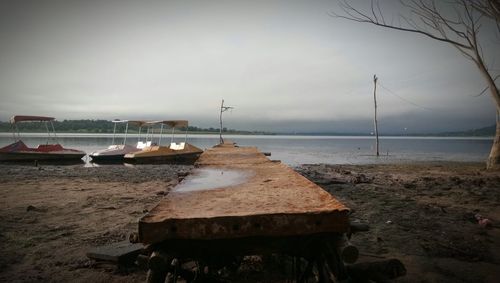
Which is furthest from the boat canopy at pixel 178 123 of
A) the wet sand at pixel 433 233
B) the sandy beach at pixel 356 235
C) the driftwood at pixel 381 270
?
the driftwood at pixel 381 270

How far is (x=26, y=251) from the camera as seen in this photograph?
4.86m

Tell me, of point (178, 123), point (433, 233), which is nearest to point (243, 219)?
point (433, 233)

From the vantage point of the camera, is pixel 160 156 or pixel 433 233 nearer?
pixel 433 233

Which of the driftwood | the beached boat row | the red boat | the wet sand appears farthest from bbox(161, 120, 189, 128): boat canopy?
the driftwood

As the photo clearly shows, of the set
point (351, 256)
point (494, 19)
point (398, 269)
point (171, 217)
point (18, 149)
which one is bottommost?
point (18, 149)

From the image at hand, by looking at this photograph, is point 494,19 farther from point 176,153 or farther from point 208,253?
point 176,153

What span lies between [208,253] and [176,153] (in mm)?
28494

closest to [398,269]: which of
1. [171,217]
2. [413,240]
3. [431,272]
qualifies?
[171,217]

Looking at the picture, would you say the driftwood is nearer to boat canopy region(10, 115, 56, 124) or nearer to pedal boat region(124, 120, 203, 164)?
pedal boat region(124, 120, 203, 164)

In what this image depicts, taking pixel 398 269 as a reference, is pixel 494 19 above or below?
above

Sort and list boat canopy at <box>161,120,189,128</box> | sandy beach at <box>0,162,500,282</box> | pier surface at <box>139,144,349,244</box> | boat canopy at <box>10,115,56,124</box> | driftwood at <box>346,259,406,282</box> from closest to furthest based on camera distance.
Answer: pier surface at <box>139,144,349,244</box>, driftwood at <box>346,259,406,282</box>, sandy beach at <box>0,162,500,282</box>, boat canopy at <box>10,115,56,124</box>, boat canopy at <box>161,120,189,128</box>

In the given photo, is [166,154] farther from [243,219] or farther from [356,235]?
[243,219]

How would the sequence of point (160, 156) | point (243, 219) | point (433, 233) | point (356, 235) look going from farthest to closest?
point (160, 156) → point (433, 233) → point (356, 235) → point (243, 219)

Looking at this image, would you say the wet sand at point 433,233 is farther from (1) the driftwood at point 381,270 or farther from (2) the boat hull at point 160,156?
(2) the boat hull at point 160,156
